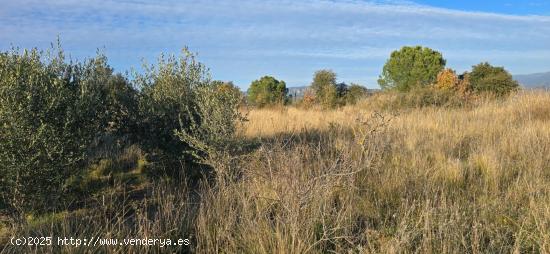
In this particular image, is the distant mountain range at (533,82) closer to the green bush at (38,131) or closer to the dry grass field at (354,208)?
the dry grass field at (354,208)

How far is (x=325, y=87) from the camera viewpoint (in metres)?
20.5

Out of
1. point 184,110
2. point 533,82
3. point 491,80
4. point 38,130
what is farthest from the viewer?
point 533,82

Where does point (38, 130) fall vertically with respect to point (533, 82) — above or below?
below

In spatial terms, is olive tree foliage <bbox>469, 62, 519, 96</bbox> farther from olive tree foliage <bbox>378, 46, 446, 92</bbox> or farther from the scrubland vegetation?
the scrubland vegetation

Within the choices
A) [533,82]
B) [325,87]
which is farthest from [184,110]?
[533,82]

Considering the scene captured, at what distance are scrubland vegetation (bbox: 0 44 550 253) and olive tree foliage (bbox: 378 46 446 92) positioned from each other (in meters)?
14.2

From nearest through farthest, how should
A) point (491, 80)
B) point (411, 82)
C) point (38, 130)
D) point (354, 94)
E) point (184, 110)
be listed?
1. point (38, 130)
2. point (184, 110)
3. point (491, 80)
4. point (354, 94)
5. point (411, 82)

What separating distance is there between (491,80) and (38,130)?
17.6m

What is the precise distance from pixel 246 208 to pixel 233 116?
2709 mm

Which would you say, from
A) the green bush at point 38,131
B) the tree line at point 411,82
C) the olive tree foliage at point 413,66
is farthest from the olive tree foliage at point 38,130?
the olive tree foliage at point 413,66

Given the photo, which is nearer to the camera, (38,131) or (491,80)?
(38,131)

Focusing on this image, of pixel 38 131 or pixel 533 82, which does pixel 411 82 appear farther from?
pixel 38 131

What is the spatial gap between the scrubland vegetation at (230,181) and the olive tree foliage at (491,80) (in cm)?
989

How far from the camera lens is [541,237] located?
3.91m
